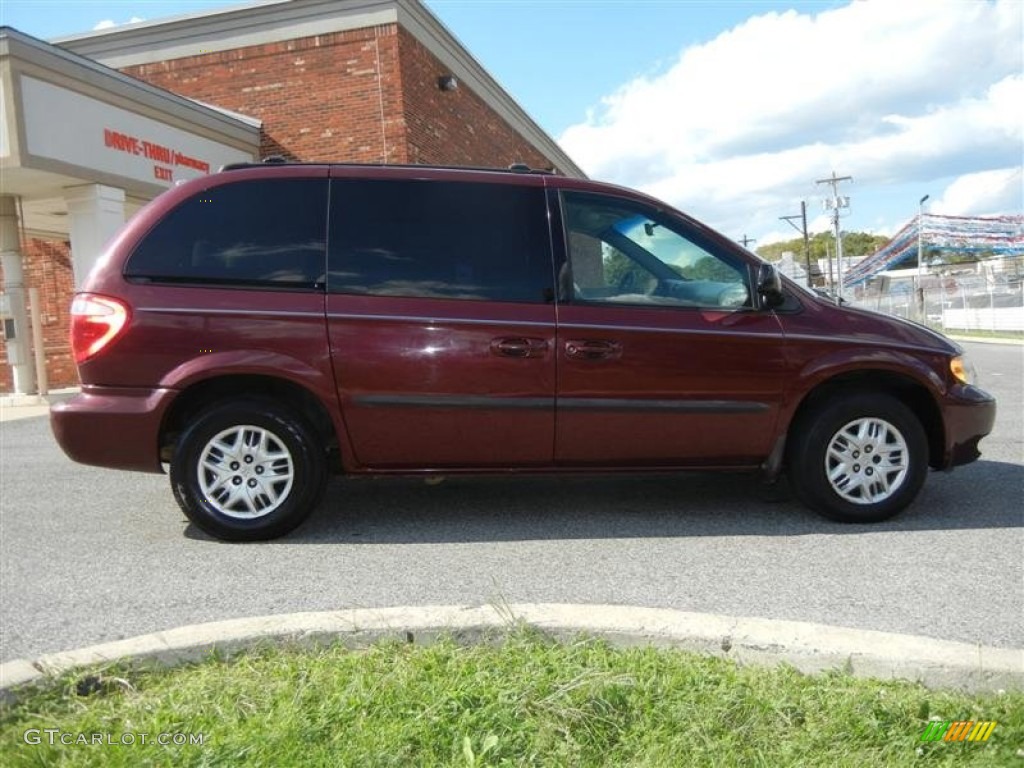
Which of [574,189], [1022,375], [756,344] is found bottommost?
[1022,375]

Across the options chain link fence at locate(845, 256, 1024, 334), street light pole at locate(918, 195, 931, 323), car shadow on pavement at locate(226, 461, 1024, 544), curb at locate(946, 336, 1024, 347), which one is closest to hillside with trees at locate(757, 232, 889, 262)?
street light pole at locate(918, 195, 931, 323)

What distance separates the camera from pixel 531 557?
3.99 metres

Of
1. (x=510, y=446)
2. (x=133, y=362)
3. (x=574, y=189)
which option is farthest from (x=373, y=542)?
(x=574, y=189)

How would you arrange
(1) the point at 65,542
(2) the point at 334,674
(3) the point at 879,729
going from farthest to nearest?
(1) the point at 65,542
(2) the point at 334,674
(3) the point at 879,729

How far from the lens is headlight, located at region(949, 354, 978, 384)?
4.52 m

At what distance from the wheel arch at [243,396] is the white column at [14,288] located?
32.1 ft

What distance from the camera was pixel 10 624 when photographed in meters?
3.29

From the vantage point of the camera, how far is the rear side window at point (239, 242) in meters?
4.18

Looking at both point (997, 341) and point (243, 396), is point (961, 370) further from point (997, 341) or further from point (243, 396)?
point (997, 341)

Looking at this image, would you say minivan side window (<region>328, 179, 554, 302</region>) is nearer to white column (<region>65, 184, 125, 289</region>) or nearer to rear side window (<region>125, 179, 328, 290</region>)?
rear side window (<region>125, 179, 328, 290</region>)

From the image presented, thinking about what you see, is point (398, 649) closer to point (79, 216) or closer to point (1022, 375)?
point (79, 216)

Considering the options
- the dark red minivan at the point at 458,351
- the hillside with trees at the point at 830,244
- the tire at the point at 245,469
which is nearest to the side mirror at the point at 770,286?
the dark red minivan at the point at 458,351

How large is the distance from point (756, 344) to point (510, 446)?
1452mm

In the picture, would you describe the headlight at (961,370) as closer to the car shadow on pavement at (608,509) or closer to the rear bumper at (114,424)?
the car shadow on pavement at (608,509)
